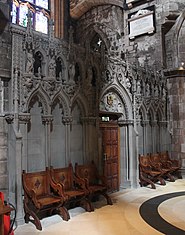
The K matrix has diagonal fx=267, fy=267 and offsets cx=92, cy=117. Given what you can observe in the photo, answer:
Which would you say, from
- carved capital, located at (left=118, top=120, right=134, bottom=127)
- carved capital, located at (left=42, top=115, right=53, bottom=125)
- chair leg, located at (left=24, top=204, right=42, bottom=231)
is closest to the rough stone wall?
chair leg, located at (left=24, top=204, right=42, bottom=231)

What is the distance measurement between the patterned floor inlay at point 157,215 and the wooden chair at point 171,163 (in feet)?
6.45

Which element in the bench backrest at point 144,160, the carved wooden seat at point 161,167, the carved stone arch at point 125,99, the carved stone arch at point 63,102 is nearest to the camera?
the carved stone arch at point 63,102

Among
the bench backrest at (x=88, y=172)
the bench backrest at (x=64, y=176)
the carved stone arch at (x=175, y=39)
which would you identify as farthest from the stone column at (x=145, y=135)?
the bench backrest at (x=64, y=176)

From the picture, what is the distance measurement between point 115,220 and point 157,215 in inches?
31.5

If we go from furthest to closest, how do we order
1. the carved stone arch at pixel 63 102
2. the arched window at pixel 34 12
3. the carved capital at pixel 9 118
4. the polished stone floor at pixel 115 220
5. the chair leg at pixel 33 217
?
1. the arched window at pixel 34 12
2. the carved stone arch at pixel 63 102
3. the carved capital at pixel 9 118
4. the chair leg at pixel 33 217
5. the polished stone floor at pixel 115 220

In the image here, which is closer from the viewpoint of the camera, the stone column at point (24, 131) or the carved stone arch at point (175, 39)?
the stone column at point (24, 131)

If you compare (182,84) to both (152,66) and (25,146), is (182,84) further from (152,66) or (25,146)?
(25,146)

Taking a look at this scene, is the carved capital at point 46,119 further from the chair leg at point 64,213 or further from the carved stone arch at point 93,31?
the carved stone arch at point 93,31

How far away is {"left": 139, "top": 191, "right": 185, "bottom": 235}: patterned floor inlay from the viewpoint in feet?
13.1

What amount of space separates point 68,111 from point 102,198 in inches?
83.2

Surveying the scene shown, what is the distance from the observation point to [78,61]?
565 centimetres

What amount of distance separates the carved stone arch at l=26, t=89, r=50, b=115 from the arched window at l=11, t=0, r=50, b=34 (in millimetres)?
6565

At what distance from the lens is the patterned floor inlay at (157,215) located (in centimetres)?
399

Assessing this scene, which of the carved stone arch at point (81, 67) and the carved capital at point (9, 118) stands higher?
the carved stone arch at point (81, 67)
